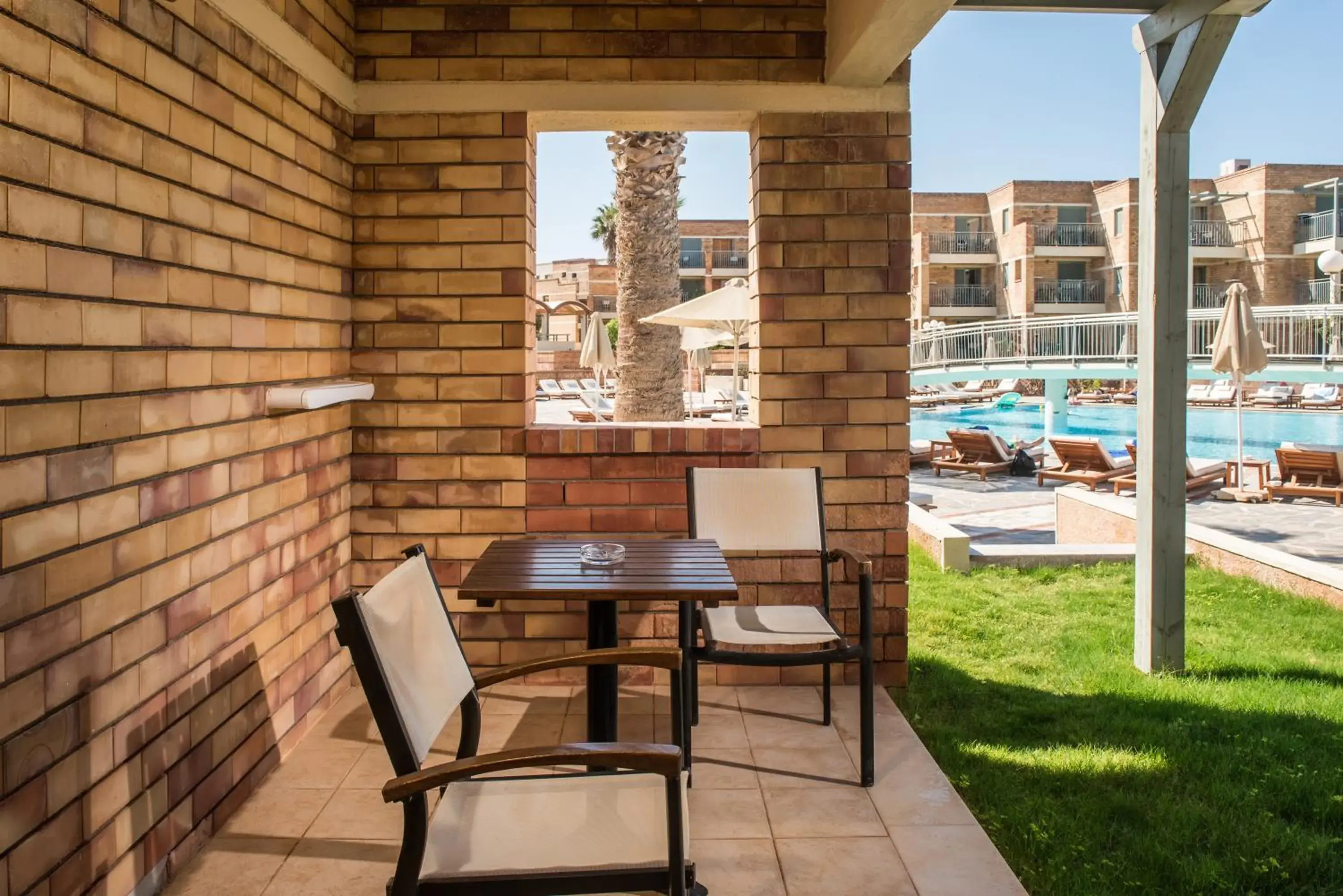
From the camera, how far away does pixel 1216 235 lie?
35.5m

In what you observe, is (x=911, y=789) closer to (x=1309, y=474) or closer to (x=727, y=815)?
(x=727, y=815)

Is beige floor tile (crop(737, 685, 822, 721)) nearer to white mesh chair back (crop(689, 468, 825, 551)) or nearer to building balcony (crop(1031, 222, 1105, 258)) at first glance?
white mesh chair back (crop(689, 468, 825, 551))

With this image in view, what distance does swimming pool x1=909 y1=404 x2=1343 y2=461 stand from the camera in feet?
68.0

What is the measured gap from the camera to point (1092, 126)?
4991 cm

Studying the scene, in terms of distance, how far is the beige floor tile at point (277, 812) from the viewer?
2.84m

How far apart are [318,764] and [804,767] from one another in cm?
159

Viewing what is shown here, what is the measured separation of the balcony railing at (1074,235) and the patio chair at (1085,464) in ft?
85.8

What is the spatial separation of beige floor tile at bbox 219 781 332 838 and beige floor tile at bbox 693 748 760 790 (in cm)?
115

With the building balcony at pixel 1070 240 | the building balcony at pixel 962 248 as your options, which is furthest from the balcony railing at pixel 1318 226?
the building balcony at pixel 962 248

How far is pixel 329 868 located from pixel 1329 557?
8.27m

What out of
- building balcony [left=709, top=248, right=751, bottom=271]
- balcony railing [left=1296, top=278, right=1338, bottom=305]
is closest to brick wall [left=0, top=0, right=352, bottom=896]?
balcony railing [left=1296, top=278, right=1338, bottom=305]

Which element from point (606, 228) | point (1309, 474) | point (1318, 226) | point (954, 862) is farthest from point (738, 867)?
point (606, 228)

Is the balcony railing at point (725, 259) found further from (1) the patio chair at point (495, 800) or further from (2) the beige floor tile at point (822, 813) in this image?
(1) the patio chair at point (495, 800)

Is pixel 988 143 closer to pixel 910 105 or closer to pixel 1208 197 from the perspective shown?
pixel 1208 197
